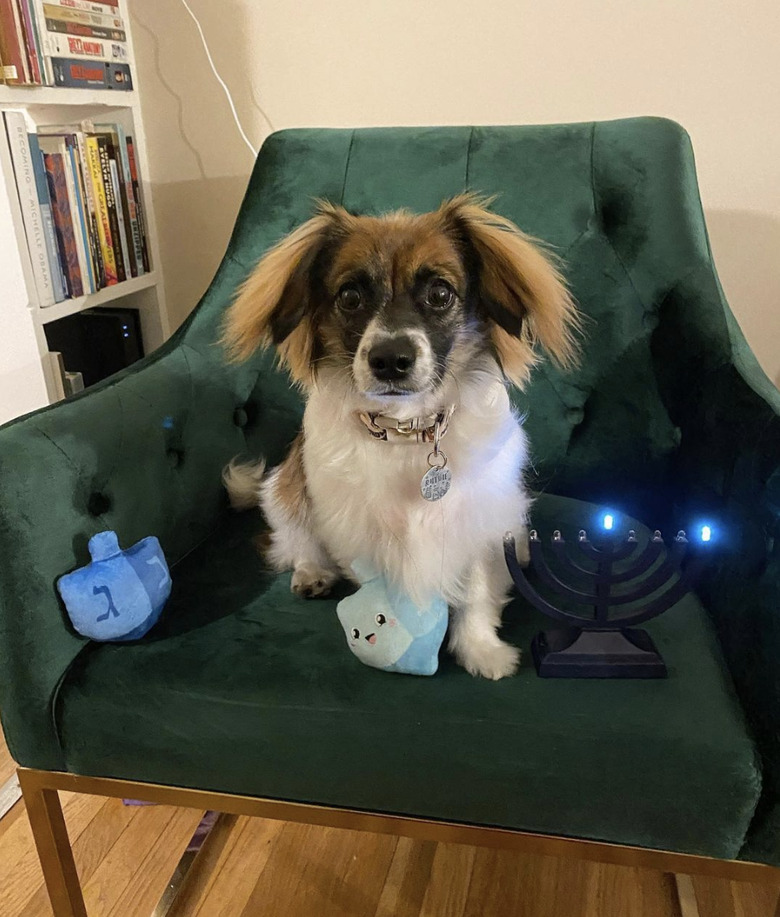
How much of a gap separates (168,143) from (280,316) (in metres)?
1.15

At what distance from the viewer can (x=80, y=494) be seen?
1.11 metres

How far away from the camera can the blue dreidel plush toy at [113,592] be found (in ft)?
3.43

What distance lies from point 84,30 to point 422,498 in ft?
4.67

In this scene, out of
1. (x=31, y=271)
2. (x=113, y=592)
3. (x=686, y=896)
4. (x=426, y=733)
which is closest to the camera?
(x=426, y=733)

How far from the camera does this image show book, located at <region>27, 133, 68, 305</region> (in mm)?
1639

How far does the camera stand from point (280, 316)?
3.82 feet

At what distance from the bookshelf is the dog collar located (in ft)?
3.01

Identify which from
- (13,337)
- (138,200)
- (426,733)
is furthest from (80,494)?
(138,200)

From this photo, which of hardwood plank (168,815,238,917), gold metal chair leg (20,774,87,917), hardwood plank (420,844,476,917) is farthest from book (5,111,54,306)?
hardwood plank (420,844,476,917)

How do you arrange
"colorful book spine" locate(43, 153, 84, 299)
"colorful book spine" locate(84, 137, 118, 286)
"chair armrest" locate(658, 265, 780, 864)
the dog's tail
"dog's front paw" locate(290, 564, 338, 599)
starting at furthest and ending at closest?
1. "colorful book spine" locate(84, 137, 118, 286)
2. "colorful book spine" locate(43, 153, 84, 299)
3. the dog's tail
4. "dog's front paw" locate(290, 564, 338, 599)
5. "chair armrest" locate(658, 265, 780, 864)

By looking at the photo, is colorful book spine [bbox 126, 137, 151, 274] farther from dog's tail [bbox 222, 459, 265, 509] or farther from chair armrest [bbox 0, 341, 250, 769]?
dog's tail [bbox 222, 459, 265, 509]

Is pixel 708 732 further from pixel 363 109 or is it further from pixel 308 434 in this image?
pixel 363 109

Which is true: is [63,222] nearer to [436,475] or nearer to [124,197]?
[124,197]

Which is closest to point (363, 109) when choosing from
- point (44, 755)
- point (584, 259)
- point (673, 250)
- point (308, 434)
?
point (584, 259)
